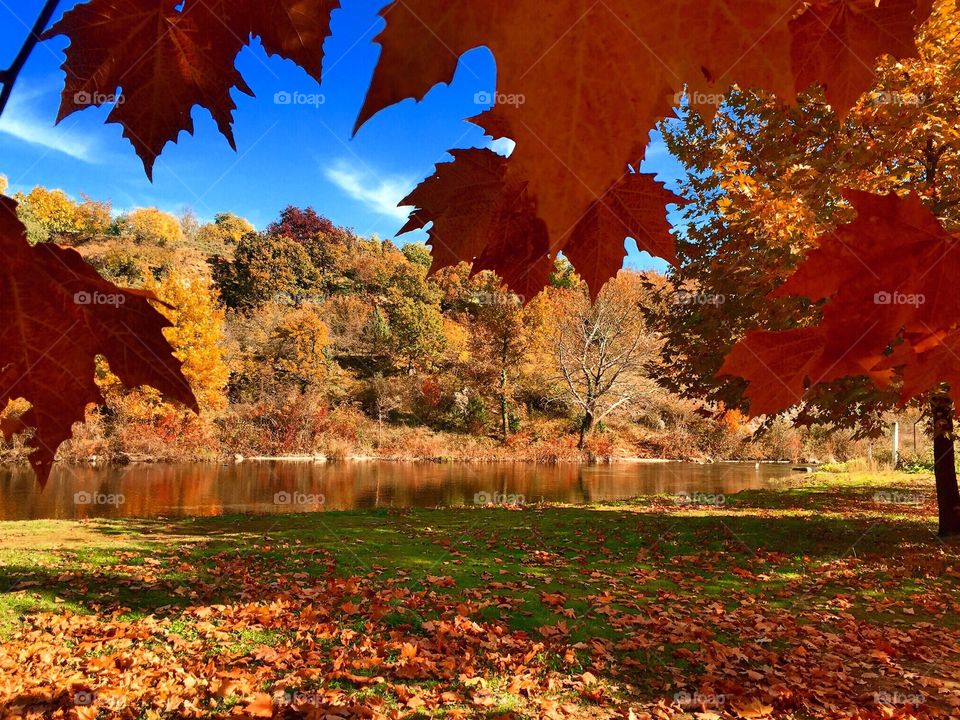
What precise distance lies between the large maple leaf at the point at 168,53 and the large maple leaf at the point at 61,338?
0.51 ft

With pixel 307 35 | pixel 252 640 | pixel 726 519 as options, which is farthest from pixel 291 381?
pixel 307 35

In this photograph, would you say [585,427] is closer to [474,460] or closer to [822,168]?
[474,460]

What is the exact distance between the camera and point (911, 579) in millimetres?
5805

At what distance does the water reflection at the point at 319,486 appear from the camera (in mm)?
11656

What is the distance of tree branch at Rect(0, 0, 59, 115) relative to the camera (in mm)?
449

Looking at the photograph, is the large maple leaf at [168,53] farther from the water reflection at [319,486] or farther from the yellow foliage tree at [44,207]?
the water reflection at [319,486]

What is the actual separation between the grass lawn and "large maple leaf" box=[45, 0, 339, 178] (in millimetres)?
3095

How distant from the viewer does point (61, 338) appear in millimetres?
707

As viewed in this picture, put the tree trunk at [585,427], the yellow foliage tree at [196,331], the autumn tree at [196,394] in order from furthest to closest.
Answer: the tree trunk at [585,427]
the autumn tree at [196,394]
the yellow foliage tree at [196,331]

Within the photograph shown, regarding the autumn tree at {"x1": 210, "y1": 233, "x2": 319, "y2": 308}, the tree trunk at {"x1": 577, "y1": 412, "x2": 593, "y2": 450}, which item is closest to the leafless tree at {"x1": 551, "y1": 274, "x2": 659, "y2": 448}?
the tree trunk at {"x1": 577, "y1": 412, "x2": 593, "y2": 450}

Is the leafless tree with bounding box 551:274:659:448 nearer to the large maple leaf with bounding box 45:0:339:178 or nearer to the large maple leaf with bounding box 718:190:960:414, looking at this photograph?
the large maple leaf with bounding box 718:190:960:414

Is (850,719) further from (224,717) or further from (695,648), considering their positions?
(224,717)

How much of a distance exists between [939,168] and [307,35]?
6.84 meters

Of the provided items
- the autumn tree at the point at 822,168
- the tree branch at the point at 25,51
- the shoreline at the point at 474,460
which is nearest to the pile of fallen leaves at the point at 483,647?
the autumn tree at the point at 822,168
